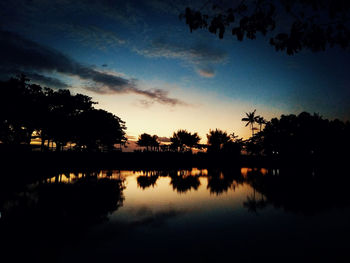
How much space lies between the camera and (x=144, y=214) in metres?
9.10

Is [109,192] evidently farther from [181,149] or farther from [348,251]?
[181,149]

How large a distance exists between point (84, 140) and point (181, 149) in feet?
142

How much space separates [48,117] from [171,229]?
3904cm

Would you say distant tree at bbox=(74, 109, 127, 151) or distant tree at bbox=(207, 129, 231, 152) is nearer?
distant tree at bbox=(74, 109, 127, 151)

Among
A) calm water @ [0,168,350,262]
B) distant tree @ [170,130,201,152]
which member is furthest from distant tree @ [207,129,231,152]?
calm water @ [0,168,350,262]

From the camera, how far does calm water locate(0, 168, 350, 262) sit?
5328mm

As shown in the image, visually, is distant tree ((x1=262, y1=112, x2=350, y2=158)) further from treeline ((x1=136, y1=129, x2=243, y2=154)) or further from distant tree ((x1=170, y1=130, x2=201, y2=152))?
distant tree ((x1=170, y1=130, x2=201, y2=152))

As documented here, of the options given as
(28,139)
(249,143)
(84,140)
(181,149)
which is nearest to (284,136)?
(249,143)

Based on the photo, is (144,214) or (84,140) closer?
(144,214)

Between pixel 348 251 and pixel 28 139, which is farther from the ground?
pixel 28 139

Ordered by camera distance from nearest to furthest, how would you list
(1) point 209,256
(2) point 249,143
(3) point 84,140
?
(1) point 209,256 < (3) point 84,140 < (2) point 249,143

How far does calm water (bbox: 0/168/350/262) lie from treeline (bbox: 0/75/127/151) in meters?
27.4

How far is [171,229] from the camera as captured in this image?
24.2 feet

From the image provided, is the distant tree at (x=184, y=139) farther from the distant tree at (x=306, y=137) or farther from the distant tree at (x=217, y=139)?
the distant tree at (x=306, y=137)
